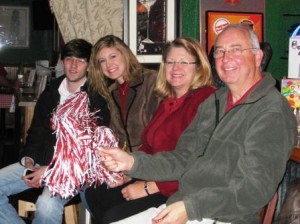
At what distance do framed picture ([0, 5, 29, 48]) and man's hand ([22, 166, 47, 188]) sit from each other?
27.0 ft

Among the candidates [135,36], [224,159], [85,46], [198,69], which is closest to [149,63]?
[135,36]

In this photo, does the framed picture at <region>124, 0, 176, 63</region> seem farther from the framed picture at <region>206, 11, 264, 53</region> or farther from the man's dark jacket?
the man's dark jacket

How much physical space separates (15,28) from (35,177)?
8.47m

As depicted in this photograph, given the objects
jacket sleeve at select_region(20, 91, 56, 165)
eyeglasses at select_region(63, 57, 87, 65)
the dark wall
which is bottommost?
jacket sleeve at select_region(20, 91, 56, 165)

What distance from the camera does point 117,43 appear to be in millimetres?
2467

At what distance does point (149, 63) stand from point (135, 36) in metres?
0.23

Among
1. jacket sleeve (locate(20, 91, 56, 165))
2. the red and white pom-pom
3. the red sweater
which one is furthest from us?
jacket sleeve (locate(20, 91, 56, 165))

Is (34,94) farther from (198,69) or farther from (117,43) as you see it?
(198,69)

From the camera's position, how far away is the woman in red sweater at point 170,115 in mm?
1989

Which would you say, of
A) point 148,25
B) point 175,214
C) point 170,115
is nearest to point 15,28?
point 148,25

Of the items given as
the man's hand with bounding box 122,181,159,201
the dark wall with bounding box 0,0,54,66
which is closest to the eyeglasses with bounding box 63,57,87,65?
the man's hand with bounding box 122,181,159,201

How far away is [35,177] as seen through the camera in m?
2.46

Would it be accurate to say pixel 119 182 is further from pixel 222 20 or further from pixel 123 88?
pixel 222 20

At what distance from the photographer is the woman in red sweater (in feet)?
6.53
